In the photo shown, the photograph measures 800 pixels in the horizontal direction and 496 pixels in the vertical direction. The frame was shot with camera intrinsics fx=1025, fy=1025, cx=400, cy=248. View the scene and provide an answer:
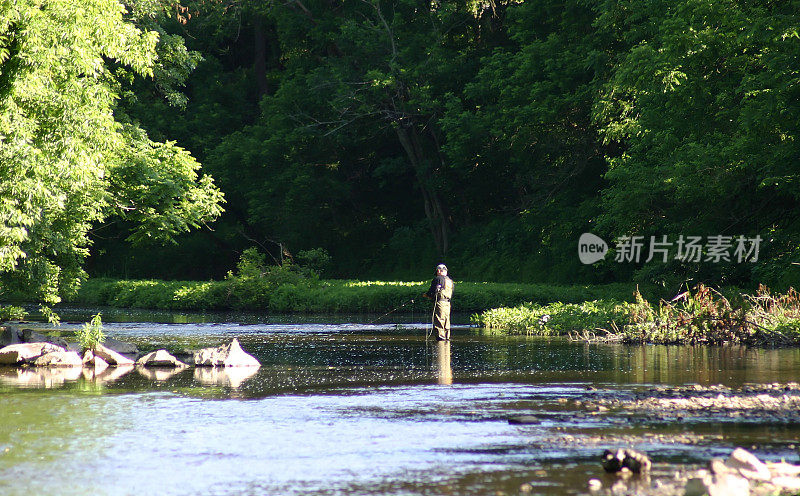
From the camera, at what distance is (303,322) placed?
103ft

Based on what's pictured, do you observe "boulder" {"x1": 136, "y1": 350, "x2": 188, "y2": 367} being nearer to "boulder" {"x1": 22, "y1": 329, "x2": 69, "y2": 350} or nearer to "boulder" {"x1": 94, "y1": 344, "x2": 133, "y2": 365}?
"boulder" {"x1": 94, "y1": 344, "x2": 133, "y2": 365}

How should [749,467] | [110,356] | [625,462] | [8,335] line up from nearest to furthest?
[749,467] → [625,462] → [110,356] → [8,335]

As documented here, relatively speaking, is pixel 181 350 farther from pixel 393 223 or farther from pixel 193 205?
pixel 393 223

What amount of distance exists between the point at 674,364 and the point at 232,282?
94.1ft

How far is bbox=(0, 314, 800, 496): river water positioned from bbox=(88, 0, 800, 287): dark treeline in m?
11.9

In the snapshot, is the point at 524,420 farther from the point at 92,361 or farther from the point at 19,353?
the point at 19,353

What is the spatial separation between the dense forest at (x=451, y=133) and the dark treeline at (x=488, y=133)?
110 millimetres

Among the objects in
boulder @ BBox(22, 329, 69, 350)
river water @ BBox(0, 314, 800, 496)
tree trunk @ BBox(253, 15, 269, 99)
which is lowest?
river water @ BBox(0, 314, 800, 496)

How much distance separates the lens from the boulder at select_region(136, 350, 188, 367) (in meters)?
16.8

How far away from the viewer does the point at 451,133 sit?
45812 millimetres

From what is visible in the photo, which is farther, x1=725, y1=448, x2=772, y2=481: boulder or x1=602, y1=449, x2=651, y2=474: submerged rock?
x1=602, y1=449, x2=651, y2=474: submerged rock

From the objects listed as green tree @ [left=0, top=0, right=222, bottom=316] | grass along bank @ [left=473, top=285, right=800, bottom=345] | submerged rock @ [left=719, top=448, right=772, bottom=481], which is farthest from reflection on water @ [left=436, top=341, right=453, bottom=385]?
green tree @ [left=0, top=0, right=222, bottom=316]

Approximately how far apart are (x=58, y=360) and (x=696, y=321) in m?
12.1

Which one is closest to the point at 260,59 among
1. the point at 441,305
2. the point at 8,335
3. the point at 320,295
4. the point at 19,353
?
the point at 320,295
